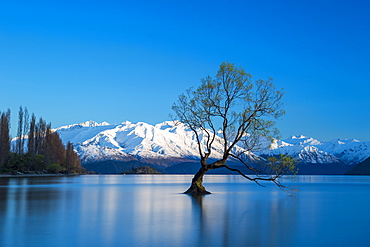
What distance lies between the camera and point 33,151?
113m

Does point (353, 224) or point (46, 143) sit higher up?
point (46, 143)

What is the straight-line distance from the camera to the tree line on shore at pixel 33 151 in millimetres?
90250

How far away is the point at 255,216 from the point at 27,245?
36.1ft

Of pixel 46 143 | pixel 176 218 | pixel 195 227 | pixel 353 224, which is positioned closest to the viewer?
pixel 195 227

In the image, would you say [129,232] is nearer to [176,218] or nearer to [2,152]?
[176,218]

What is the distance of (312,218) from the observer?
64.3 feet

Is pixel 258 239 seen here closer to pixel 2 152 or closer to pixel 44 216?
pixel 44 216

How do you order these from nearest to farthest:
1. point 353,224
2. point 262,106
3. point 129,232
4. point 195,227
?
point 129,232 < point 195,227 < point 353,224 < point 262,106

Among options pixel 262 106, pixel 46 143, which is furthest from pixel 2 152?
pixel 262 106

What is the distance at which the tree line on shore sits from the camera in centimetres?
9025

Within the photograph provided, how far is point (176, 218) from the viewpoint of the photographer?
18891 mm

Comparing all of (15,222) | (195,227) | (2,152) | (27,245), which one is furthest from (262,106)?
(2,152)

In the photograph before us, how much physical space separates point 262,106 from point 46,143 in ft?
334

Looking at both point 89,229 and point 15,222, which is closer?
point 89,229
